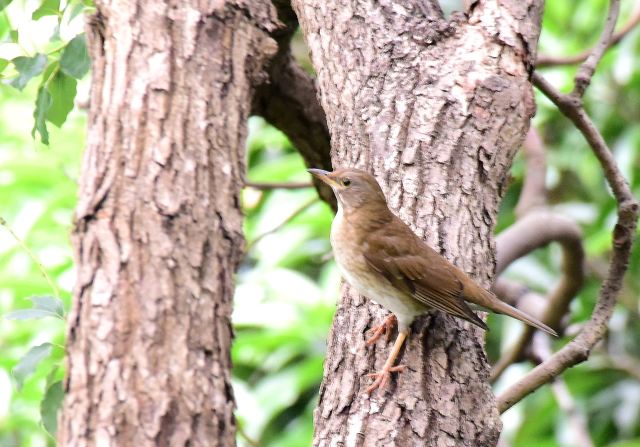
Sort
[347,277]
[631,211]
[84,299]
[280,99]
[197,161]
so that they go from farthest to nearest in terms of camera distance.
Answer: [280,99] → [631,211] → [347,277] → [197,161] → [84,299]

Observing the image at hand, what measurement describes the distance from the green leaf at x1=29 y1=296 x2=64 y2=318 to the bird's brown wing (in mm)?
1195

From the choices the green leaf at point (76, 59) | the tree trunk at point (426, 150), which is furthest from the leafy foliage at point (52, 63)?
the tree trunk at point (426, 150)

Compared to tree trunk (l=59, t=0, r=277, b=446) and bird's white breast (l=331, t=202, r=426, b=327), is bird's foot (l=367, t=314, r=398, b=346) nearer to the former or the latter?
bird's white breast (l=331, t=202, r=426, b=327)

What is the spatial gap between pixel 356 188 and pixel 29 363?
1.39 meters

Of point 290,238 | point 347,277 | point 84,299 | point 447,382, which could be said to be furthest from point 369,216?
point 290,238

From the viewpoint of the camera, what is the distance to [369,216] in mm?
3564

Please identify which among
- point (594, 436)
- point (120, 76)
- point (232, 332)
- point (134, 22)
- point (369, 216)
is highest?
point (134, 22)

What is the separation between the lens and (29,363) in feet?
8.66

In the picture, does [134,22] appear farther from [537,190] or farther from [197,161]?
[537,190]

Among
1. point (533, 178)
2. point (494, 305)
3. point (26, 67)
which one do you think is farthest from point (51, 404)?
point (533, 178)

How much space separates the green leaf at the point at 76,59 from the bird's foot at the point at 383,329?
1278 millimetres

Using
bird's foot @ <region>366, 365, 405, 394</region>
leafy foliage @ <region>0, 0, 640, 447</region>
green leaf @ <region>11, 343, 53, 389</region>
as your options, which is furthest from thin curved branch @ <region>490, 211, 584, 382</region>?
green leaf @ <region>11, 343, 53, 389</region>

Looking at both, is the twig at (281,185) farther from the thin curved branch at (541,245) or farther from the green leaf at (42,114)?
the green leaf at (42,114)

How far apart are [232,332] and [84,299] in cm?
38
